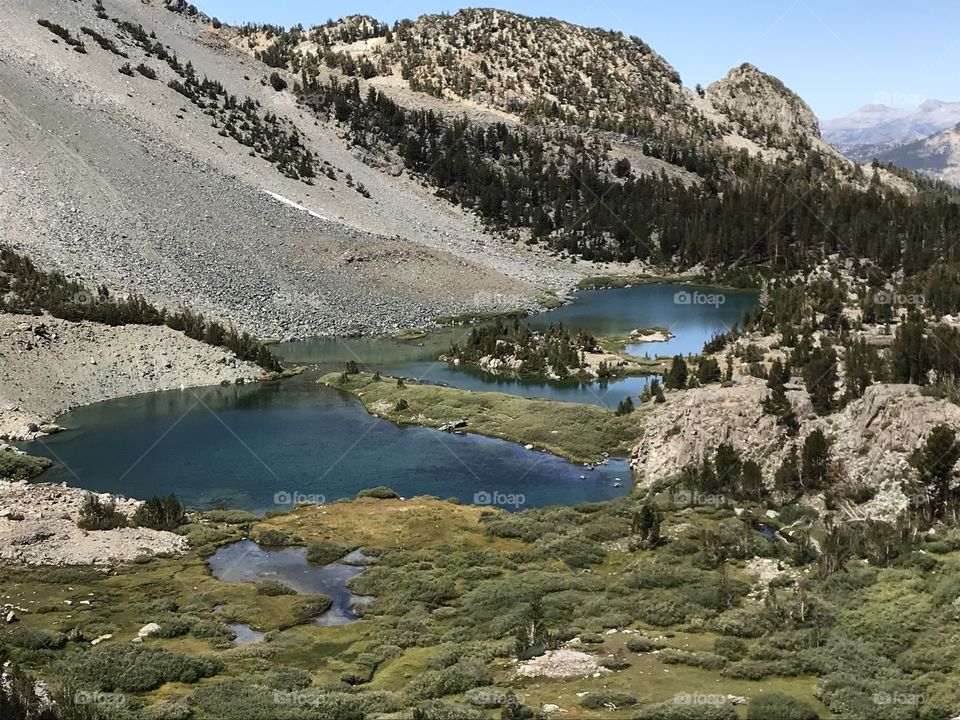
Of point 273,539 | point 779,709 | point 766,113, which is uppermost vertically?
point 766,113

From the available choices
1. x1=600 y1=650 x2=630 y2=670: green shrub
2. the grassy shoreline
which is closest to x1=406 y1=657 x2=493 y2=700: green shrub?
x1=600 y1=650 x2=630 y2=670: green shrub

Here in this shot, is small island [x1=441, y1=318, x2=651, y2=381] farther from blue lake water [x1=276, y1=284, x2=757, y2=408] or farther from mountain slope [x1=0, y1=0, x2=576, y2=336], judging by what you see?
mountain slope [x1=0, y1=0, x2=576, y2=336]

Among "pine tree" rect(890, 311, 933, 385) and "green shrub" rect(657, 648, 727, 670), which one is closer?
"green shrub" rect(657, 648, 727, 670)

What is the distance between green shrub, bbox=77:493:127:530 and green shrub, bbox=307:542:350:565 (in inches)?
333

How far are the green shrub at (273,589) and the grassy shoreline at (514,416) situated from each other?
21.4 meters

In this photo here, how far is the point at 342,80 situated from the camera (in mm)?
165250

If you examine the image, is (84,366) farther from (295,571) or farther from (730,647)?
(730,647)

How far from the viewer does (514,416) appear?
55.9 m

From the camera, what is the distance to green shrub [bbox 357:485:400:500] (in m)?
43.2

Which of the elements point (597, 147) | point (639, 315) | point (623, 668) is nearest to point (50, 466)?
point (623, 668)

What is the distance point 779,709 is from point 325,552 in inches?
806

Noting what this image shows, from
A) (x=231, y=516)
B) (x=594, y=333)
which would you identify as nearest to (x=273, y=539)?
(x=231, y=516)

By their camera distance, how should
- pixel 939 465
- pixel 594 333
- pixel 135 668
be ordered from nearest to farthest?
pixel 135 668 → pixel 939 465 → pixel 594 333

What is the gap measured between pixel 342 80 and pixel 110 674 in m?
155
